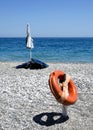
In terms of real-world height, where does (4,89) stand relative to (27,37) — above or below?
below

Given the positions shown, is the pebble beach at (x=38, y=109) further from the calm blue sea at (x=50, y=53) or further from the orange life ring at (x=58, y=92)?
the calm blue sea at (x=50, y=53)

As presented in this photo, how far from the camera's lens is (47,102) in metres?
9.87

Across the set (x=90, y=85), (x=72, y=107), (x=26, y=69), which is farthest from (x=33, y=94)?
(x=26, y=69)

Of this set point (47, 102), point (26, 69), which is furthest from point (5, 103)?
point (26, 69)

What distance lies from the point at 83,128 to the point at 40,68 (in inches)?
395

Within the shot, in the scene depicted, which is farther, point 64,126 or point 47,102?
point 47,102

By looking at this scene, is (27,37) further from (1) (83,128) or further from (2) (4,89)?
(1) (83,128)

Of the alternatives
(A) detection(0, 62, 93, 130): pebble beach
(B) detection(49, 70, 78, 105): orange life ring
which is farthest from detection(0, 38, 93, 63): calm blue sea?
(B) detection(49, 70, 78, 105): orange life ring

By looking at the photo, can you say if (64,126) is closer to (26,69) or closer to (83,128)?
(83,128)

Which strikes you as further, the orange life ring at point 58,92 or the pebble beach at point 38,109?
the orange life ring at point 58,92

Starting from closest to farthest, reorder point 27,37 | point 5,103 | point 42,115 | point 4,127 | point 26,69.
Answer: point 4,127, point 42,115, point 5,103, point 26,69, point 27,37

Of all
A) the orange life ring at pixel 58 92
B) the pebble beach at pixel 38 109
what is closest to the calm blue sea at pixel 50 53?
the pebble beach at pixel 38 109

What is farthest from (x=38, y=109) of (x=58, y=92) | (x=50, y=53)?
(x=50, y=53)

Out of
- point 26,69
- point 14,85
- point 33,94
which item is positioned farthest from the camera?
point 26,69
